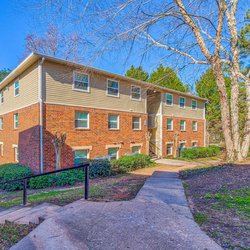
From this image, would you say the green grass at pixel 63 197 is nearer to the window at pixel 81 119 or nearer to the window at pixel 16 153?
the window at pixel 81 119

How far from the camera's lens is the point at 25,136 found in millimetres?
11656

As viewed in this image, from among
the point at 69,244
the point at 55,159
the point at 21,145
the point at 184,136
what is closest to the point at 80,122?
the point at 55,159

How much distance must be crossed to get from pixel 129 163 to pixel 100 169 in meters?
2.26

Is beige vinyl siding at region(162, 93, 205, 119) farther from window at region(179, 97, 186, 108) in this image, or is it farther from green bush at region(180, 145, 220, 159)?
green bush at region(180, 145, 220, 159)

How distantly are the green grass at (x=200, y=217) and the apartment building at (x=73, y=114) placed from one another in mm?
8095

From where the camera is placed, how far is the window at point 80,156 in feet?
38.1

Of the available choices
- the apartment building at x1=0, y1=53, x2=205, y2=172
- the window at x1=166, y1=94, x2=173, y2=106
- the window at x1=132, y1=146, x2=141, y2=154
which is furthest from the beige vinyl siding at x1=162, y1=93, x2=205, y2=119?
the window at x1=132, y1=146, x2=141, y2=154

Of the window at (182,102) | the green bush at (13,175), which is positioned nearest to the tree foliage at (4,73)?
the green bush at (13,175)

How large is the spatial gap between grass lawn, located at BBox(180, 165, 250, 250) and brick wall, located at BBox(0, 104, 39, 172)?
8.25 meters

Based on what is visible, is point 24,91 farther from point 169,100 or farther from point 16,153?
point 169,100

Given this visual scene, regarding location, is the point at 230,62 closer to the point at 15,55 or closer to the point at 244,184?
the point at 244,184

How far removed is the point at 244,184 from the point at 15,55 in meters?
27.7

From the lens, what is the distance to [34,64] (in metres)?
10.8

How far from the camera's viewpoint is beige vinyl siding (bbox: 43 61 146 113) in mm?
10727
